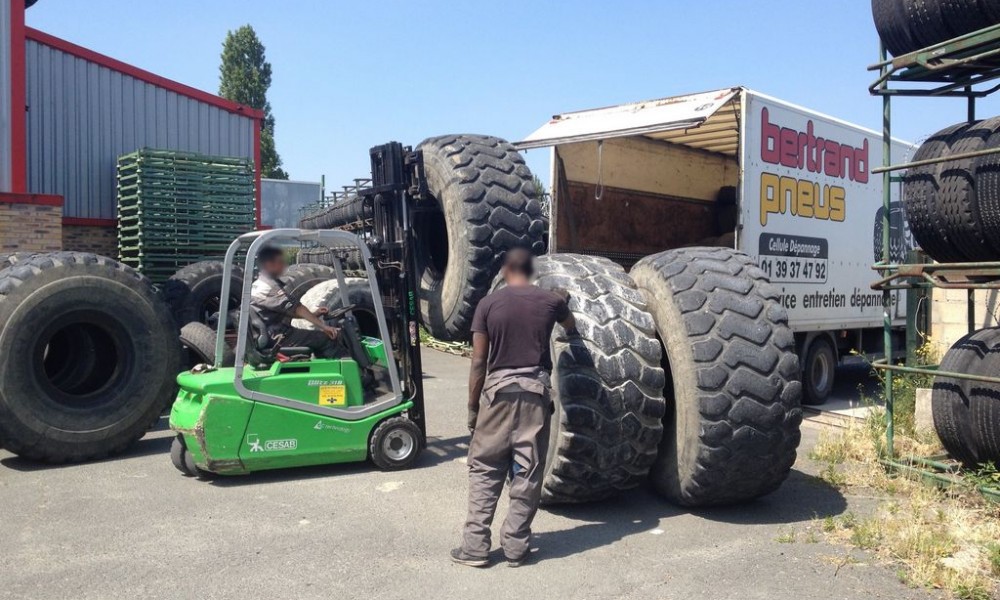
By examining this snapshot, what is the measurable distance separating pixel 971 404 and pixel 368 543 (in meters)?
4.33

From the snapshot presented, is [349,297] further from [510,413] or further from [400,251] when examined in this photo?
[510,413]

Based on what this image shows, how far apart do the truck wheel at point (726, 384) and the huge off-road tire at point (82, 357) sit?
15.7 ft

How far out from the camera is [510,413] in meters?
4.96

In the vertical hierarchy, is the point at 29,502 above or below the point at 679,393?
below

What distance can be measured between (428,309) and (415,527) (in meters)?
3.41

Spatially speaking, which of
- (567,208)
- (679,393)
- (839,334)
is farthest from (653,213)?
(679,393)

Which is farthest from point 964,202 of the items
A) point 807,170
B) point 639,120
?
point 807,170

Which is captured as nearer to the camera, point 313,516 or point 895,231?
point 313,516

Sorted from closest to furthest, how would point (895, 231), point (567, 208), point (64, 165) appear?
point (567, 208)
point (895, 231)
point (64, 165)

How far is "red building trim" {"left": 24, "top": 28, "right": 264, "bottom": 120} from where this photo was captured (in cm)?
1583

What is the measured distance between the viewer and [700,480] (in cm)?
536

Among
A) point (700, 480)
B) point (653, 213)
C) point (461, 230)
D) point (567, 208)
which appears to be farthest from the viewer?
point (653, 213)

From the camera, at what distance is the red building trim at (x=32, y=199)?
1255 centimetres

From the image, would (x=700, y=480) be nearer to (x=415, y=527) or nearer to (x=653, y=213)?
(x=415, y=527)
